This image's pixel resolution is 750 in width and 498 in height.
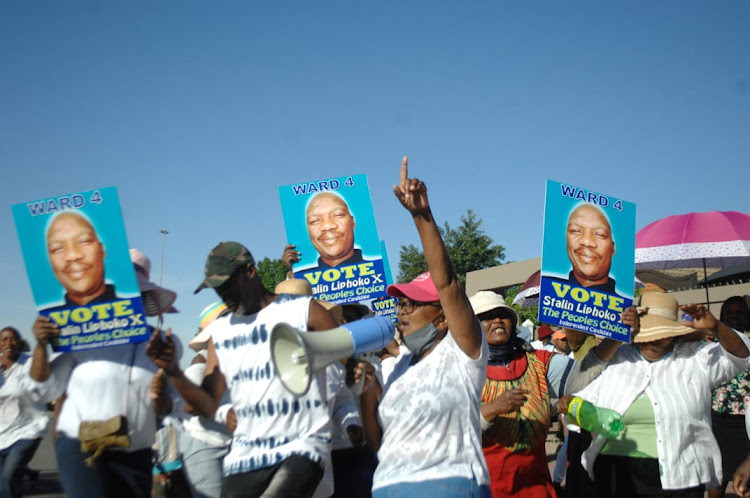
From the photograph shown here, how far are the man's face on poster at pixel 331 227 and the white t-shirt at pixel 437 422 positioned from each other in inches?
129

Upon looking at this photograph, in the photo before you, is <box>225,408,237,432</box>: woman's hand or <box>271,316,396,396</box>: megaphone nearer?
<box>271,316,396,396</box>: megaphone

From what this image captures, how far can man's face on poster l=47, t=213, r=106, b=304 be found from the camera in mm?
4328

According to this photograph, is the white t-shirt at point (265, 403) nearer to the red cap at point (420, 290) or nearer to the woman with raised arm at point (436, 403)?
the woman with raised arm at point (436, 403)

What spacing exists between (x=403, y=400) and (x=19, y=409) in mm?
5071

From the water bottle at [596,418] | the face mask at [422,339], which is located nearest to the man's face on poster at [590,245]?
the water bottle at [596,418]

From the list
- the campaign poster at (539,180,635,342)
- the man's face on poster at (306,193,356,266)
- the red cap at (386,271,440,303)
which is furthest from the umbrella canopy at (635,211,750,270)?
the red cap at (386,271,440,303)

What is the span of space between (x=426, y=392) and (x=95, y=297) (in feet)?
7.46

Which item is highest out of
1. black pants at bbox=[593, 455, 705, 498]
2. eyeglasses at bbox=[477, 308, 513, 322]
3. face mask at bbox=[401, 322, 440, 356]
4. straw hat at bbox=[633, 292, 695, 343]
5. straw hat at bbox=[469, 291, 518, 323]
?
face mask at bbox=[401, 322, 440, 356]

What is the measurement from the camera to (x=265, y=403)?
3396mm

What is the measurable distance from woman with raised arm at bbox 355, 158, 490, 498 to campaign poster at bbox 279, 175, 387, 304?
301cm

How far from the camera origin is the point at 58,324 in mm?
4289

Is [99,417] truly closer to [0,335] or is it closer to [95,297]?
[95,297]

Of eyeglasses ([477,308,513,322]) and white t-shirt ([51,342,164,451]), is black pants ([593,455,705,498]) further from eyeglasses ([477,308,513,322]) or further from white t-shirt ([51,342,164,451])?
white t-shirt ([51,342,164,451])

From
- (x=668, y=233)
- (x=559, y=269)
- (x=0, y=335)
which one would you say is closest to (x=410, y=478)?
(x=559, y=269)
